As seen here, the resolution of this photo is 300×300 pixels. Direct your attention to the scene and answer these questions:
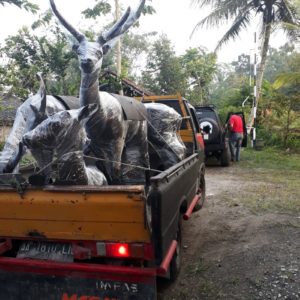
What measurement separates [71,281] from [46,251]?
32cm

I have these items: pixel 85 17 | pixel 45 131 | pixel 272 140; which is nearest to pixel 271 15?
pixel 272 140

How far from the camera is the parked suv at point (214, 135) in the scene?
1174 centimetres

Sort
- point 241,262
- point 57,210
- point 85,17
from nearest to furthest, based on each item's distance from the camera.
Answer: point 57,210 → point 241,262 → point 85,17

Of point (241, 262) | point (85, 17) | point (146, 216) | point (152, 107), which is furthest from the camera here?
point (85, 17)

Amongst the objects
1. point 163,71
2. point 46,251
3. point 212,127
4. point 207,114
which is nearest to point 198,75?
point 163,71

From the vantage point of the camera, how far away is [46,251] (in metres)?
3.10

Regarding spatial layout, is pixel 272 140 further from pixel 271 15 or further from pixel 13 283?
pixel 13 283

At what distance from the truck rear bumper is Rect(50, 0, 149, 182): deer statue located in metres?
1.12

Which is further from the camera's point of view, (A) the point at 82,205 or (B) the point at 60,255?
(B) the point at 60,255

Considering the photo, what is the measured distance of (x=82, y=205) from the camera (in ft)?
9.39

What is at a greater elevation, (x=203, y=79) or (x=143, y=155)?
(x=203, y=79)

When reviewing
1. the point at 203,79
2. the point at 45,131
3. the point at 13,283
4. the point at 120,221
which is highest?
the point at 203,79

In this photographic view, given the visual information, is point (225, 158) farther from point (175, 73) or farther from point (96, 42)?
point (175, 73)

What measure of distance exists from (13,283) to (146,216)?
3.98 ft
